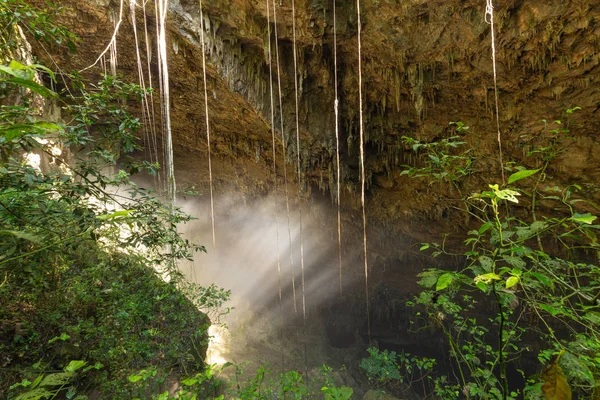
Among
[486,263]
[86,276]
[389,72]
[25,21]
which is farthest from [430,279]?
[389,72]

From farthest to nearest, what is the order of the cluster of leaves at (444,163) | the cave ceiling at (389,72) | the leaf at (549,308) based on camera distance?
the cave ceiling at (389,72), the cluster of leaves at (444,163), the leaf at (549,308)

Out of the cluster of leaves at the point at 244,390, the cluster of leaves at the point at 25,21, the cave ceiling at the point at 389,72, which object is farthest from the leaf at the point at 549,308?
the cluster of leaves at the point at 25,21

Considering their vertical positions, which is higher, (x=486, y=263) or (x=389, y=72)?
(x=389, y=72)

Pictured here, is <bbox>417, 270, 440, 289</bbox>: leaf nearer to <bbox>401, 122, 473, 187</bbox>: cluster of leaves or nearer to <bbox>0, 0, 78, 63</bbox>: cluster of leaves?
<bbox>401, 122, 473, 187</bbox>: cluster of leaves

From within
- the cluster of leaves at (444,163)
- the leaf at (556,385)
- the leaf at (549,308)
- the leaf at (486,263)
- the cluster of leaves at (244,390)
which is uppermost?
the cluster of leaves at (444,163)

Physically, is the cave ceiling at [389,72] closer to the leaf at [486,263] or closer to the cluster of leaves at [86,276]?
the leaf at [486,263]

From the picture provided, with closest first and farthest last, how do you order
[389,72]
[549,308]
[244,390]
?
1. [549,308]
2. [244,390]
3. [389,72]

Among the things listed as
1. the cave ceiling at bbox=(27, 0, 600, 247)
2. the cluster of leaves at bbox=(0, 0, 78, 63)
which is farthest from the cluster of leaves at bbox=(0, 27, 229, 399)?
the cave ceiling at bbox=(27, 0, 600, 247)

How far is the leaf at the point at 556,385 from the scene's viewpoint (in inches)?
31.5

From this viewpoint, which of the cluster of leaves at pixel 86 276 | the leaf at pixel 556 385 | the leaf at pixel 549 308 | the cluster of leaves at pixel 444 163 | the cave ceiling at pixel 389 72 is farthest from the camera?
Result: the cave ceiling at pixel 389 72

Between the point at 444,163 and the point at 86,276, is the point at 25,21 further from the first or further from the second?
the point at 444,163

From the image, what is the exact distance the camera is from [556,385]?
2.66 ft

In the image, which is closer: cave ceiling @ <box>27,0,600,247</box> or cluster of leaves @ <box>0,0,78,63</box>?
cluster of leaves @ <box>0,0,78,63</box>

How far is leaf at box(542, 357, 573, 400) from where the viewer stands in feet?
2.63
